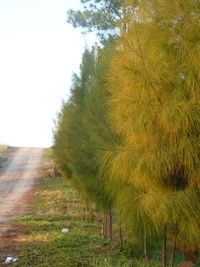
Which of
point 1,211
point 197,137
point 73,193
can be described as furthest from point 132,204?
point 73,193

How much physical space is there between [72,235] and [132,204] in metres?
5.12

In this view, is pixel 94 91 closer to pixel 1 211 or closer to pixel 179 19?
pixel 179 19

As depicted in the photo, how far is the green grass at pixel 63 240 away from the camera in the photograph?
315 inches

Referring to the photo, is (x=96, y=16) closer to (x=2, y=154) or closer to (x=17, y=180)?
(x=17, y=180)

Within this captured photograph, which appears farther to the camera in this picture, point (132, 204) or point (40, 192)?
point (40, 192)

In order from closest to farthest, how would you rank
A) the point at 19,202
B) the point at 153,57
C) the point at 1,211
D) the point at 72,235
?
the point at 153,57
the point at 72,235
the point at 1,211
the point at 19,202

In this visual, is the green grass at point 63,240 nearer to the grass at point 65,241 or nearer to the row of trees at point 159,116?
the grass at point 65,241

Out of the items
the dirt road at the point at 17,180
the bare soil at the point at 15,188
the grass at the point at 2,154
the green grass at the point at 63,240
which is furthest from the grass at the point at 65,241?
the grass at the point at 2,154

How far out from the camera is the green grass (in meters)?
8.01

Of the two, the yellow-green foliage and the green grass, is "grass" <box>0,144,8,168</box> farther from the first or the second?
the yellow-green foliage

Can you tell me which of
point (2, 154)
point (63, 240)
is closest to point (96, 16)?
point (63, 240)

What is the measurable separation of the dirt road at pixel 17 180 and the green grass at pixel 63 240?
106 cm

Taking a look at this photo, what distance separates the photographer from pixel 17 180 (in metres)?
26.8

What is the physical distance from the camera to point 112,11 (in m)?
16.5
